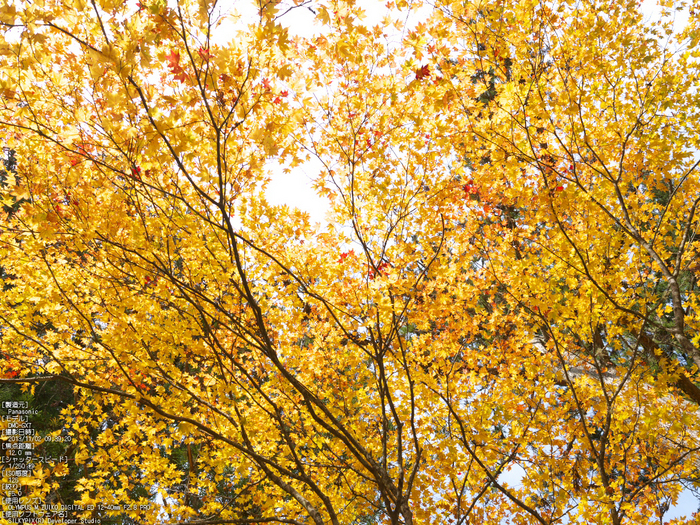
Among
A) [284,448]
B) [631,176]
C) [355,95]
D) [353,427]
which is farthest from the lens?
[284,448]

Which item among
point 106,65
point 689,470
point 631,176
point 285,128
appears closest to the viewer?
point 106,65

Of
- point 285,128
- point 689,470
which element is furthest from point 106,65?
point 689,470

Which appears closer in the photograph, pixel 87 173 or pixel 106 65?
pixel 106 65

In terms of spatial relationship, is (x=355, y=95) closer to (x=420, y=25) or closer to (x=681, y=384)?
(x=420, y=25)

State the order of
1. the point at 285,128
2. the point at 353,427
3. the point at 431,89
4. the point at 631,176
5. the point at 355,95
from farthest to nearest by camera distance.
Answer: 1. the point at 353,427
2. the point at 631,176
3. the point at 355,95
4. the point at 431,89
5. the point at 285,128

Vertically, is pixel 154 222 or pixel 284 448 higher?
pixel 154 222

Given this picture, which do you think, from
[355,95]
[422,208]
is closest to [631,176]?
[422,208]

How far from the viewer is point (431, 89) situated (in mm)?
2840

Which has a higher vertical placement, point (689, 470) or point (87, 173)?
point (87, 173)

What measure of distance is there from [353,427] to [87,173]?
4.12m

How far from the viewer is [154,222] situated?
3559 millimetres

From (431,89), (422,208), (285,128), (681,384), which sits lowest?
(681,384)

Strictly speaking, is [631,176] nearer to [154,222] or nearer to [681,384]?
[681,384]

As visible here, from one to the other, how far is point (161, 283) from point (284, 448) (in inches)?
134
